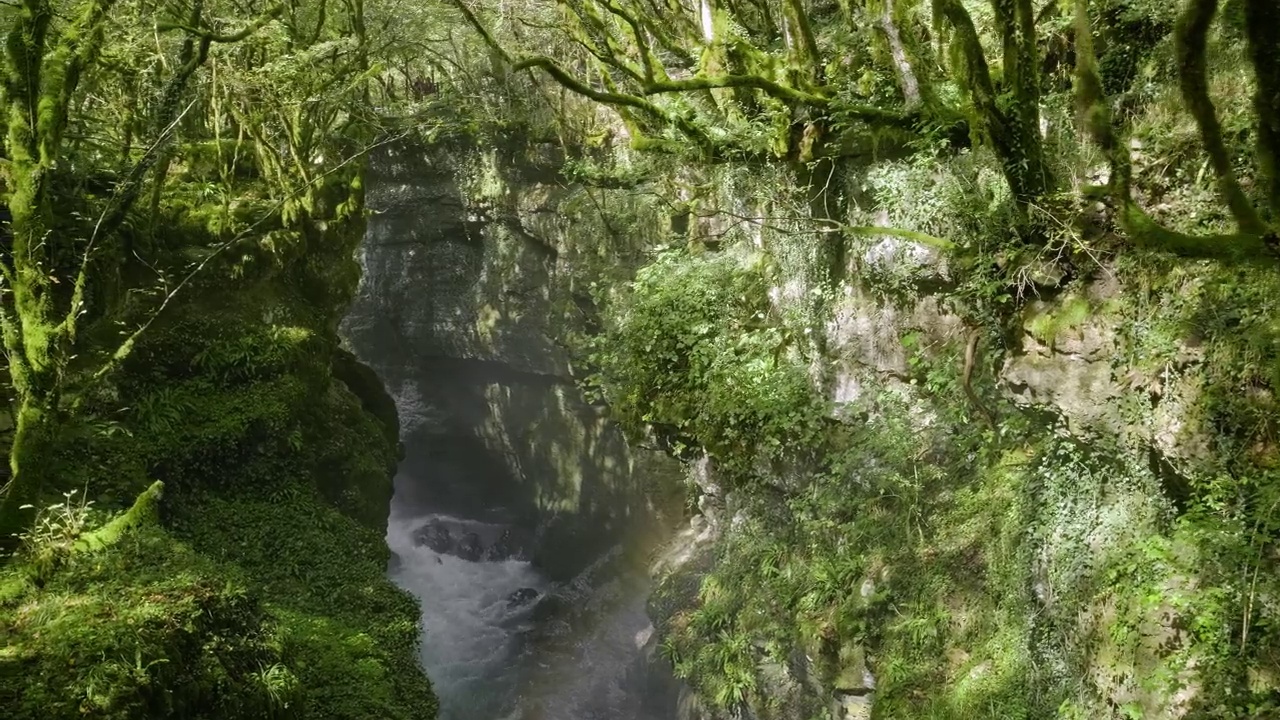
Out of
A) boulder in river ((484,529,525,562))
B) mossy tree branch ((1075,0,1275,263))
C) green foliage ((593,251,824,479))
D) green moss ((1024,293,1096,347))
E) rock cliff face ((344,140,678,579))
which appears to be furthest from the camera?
boulder in river ((484,529,525,562))

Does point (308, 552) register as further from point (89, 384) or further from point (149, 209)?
point (149, 209)

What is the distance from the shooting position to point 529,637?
51.2ft

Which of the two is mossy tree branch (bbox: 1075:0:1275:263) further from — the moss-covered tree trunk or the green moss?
the moss-covered tree trunk

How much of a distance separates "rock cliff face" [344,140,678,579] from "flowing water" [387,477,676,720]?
939 millimetres

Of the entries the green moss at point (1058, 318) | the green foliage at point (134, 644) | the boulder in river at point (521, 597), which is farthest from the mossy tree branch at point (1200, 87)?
the boulder in river at point (521, 597)

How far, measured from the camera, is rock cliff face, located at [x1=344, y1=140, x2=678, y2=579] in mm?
16625

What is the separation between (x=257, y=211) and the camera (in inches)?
415

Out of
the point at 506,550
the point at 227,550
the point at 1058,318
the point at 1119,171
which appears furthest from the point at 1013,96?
the point at 506,550

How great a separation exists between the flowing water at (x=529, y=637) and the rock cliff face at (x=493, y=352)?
94 cm

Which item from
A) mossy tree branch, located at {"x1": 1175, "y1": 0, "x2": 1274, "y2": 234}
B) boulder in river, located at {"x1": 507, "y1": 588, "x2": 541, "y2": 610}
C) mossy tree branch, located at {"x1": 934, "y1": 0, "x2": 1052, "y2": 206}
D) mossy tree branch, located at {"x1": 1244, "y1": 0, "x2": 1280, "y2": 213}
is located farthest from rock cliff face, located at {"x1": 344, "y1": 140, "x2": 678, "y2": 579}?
mossy tree branch, located at {"x1": 1244, "y1": 0, "x2": 1280, "y2": 213}

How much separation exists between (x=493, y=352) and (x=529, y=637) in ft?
22.5

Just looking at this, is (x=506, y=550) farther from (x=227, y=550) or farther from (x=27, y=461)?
(x=27, y=461)

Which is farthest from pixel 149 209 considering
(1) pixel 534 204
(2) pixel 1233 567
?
(2) pixel 1233 567

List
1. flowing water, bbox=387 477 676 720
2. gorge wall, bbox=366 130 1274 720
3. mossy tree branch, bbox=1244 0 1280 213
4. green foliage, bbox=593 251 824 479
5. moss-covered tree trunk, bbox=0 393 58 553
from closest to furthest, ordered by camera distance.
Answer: mossy tree branch, bbox=1244 0 1280 213 → gorge wall, bbox=366 130 1274 720 → moss-covered tree trunk, bbox=0 393 58 553 → green foliage, bbox=593 251 824 479 → flowing water, bbox=387 477 676 720
